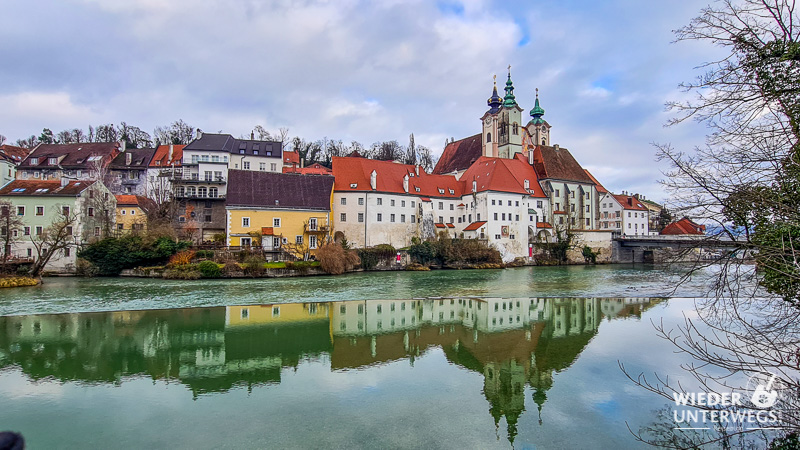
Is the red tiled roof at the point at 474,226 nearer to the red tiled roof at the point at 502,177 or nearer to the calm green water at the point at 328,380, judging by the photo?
the red tiled roof at the point at 502,177

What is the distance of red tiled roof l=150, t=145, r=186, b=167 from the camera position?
1927 inches

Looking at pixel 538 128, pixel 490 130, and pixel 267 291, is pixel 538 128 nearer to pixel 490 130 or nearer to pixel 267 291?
pixel 490 130

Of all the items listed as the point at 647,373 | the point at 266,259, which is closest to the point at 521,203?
the point at 266,259

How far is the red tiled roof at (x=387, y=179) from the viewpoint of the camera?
40475mm

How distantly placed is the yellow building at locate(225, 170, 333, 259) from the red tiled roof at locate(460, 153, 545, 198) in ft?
51.5

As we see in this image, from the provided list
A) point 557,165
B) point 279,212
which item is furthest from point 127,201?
point 557,165

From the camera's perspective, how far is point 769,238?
477cm

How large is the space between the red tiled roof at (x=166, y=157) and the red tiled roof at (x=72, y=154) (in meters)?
4.79

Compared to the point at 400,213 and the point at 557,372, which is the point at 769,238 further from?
the point at 400,213

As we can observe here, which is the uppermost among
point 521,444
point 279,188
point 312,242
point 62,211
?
point 279,188

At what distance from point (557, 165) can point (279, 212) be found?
35.3 metres

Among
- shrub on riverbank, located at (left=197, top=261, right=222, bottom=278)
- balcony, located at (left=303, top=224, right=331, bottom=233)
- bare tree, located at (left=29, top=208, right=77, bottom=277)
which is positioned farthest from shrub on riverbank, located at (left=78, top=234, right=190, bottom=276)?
balcony, located at (left=303, top=224, right=331, bottom=233)

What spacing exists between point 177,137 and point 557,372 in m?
66.1

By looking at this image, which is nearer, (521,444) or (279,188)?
(521,444)
